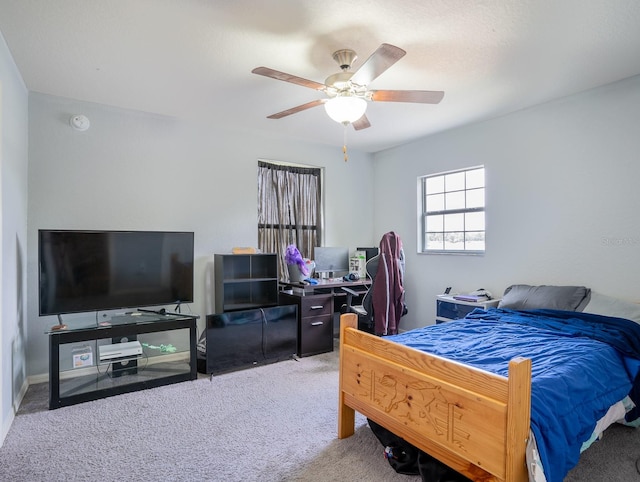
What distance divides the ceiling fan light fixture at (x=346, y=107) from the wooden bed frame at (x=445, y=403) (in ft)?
4.63

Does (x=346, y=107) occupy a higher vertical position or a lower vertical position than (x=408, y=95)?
lower

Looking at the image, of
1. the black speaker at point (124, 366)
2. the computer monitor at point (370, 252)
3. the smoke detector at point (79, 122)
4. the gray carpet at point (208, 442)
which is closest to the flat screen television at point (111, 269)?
the black speaker at point (124, 366)

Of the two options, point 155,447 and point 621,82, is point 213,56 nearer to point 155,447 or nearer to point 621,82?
point 155,447

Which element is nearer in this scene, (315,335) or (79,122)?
(79,122)

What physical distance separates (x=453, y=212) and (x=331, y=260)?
1.63 metres

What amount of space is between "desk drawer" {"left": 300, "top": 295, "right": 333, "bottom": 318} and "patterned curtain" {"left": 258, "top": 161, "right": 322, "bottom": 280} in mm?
649

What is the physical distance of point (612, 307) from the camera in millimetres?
2715

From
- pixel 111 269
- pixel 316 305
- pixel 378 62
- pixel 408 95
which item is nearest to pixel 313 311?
pixel 316 305

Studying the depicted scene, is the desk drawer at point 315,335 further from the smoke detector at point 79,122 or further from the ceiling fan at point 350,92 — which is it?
the smoke detector at point 79,122

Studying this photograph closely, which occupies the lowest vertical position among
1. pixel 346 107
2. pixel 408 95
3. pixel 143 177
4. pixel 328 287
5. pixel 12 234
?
pixel 328 287

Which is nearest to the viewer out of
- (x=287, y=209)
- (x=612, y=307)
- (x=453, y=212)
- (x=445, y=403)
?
(x=445, y=403)

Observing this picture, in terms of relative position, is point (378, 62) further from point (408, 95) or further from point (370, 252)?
point (370, 252)

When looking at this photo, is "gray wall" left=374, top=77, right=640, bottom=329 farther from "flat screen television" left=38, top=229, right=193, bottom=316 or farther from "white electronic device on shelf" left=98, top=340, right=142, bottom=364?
"white electronic device on shelf" left=98, top=340, right=142, bottom=364

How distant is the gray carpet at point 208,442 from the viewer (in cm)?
193
